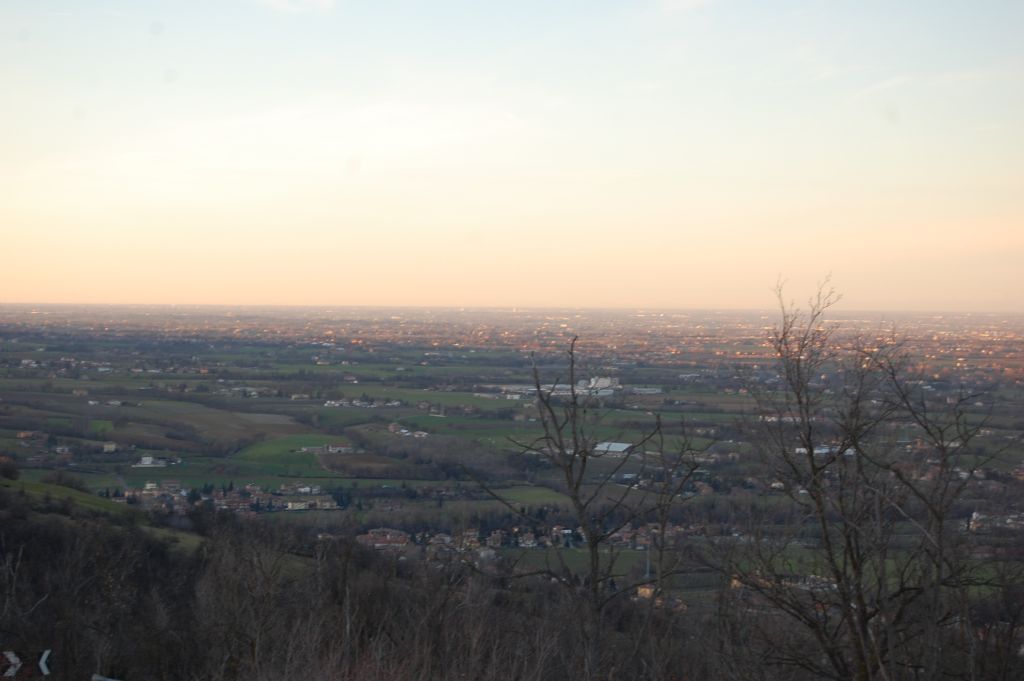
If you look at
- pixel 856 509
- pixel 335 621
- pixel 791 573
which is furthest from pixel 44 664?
pixel 856 509

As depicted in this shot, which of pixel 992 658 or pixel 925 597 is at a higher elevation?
pixel 925 597

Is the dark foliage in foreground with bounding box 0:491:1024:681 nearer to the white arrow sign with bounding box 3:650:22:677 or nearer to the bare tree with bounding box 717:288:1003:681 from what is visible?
the bare tree with bounding box 717:288:1003:681

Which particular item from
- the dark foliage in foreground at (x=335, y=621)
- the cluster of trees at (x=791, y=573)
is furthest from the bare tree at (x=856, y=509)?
the dark foliage in foreground at (x=335, y=621)

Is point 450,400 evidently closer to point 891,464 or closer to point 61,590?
point 61,590

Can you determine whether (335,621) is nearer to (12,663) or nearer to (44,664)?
(44,664)

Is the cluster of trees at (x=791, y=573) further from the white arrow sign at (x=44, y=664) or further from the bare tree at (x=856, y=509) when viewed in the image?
the white arrow sign at (x=44, y=664)

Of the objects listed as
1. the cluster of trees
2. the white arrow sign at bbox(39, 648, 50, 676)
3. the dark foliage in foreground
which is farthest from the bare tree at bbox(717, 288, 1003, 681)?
the white arrow sign at bbox(39, 648, 50, 676)

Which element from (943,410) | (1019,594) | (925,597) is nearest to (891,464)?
(925,597)

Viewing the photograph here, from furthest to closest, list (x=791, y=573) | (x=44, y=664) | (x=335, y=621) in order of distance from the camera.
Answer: (x=335, y=621) < (x=44, y=664) < (x=791, y=573)
